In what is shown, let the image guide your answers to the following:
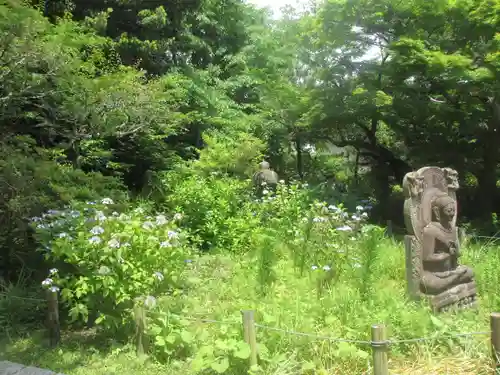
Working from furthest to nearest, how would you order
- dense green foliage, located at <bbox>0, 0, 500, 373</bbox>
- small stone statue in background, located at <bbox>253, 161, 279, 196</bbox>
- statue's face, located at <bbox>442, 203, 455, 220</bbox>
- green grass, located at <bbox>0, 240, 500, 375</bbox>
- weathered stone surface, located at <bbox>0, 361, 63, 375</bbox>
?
small stone statue in background, located at <bbox>253, 161, 279, 196</bbox> < statue's face, located at <bbox>442, 203, 455, 220</bbox> < dense green foliage, located at <bbox>0, 0, 500, 373</bbox> < weathered stone surface, located at <bbox>0, 361, 63, 375</bbox> < green grass, located at <bbox>0, 240, 500, 375</bbox>

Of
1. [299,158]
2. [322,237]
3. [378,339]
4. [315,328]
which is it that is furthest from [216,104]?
[378,339]

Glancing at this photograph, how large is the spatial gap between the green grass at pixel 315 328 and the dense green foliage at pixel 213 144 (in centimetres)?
7

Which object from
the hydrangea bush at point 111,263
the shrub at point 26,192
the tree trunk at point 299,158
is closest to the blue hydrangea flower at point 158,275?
the hydrangea bush at point 111,263

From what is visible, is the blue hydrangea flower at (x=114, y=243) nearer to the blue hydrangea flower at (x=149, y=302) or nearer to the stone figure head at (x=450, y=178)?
the blue hydrangea flower at (x=149, y=302)

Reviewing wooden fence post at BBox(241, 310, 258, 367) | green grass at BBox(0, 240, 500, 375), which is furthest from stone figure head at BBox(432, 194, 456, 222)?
wooden fence post at BBox(241, 310, 258, 367)

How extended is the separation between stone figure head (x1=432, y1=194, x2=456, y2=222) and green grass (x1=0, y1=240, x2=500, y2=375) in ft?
3.02

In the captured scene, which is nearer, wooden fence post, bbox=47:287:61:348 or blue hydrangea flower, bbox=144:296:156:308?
blue hydrangea flower, bbox=144:296:156:308

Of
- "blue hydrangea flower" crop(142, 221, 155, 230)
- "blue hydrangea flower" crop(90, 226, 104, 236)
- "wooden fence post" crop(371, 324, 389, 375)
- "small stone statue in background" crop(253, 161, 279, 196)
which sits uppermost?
"small stone statue in background" crop(253, 161, 279, 196)

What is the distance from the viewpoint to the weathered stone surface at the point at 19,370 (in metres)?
3.96

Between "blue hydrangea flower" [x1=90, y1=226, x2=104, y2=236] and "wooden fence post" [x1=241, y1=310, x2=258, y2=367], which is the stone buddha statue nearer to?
"wooden fence post" [x1=241, y1=310, x2=258, y2=367]

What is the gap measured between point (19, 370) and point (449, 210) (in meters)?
4.54

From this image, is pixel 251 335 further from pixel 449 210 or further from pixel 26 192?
pixel 26 192

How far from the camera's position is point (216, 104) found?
11844 millimetres

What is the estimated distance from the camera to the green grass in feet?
12.3
